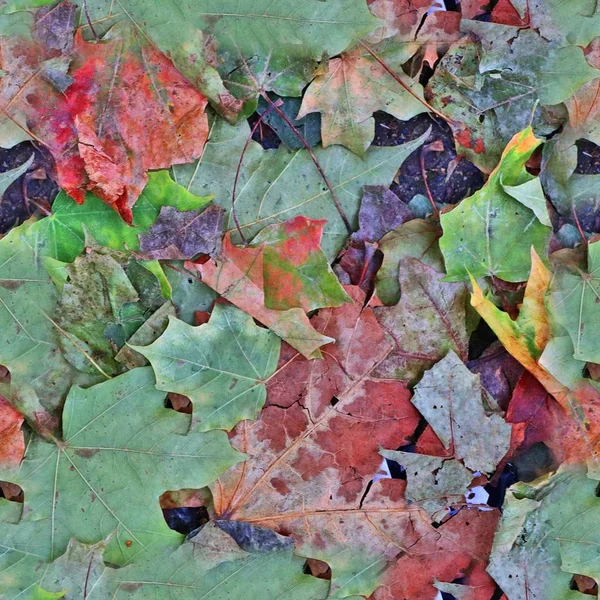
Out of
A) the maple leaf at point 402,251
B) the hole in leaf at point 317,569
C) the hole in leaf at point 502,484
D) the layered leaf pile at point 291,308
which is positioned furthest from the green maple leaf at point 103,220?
the hole in leaf at point 502,484

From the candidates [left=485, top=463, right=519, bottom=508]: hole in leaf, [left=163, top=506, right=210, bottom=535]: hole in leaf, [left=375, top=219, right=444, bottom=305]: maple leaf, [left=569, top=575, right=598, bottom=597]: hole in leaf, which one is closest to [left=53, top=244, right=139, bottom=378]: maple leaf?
[left=163, top=506, right=210, bottom=535]: hole in leaf

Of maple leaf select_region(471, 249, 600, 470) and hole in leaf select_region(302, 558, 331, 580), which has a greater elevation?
maple leaf select_region(471, 249, 600, 470)

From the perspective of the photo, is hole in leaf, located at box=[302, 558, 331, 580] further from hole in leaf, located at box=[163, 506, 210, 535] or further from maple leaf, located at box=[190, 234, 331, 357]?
maple leaf, located at box=[190, 234, 331, 357]

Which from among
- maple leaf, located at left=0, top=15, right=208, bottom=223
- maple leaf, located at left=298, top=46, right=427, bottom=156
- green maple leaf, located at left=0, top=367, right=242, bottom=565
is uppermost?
maple leaf, located at left=0, top=15, right=208, bottom=223

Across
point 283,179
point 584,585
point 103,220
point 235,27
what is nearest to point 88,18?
point 235,27

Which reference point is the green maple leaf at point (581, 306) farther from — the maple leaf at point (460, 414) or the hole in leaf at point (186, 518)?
the hole in leaf at point (186, 518)

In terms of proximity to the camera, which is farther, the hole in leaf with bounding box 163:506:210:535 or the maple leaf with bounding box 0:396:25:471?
the hole in leaf with bounding box 163:506:210:535
